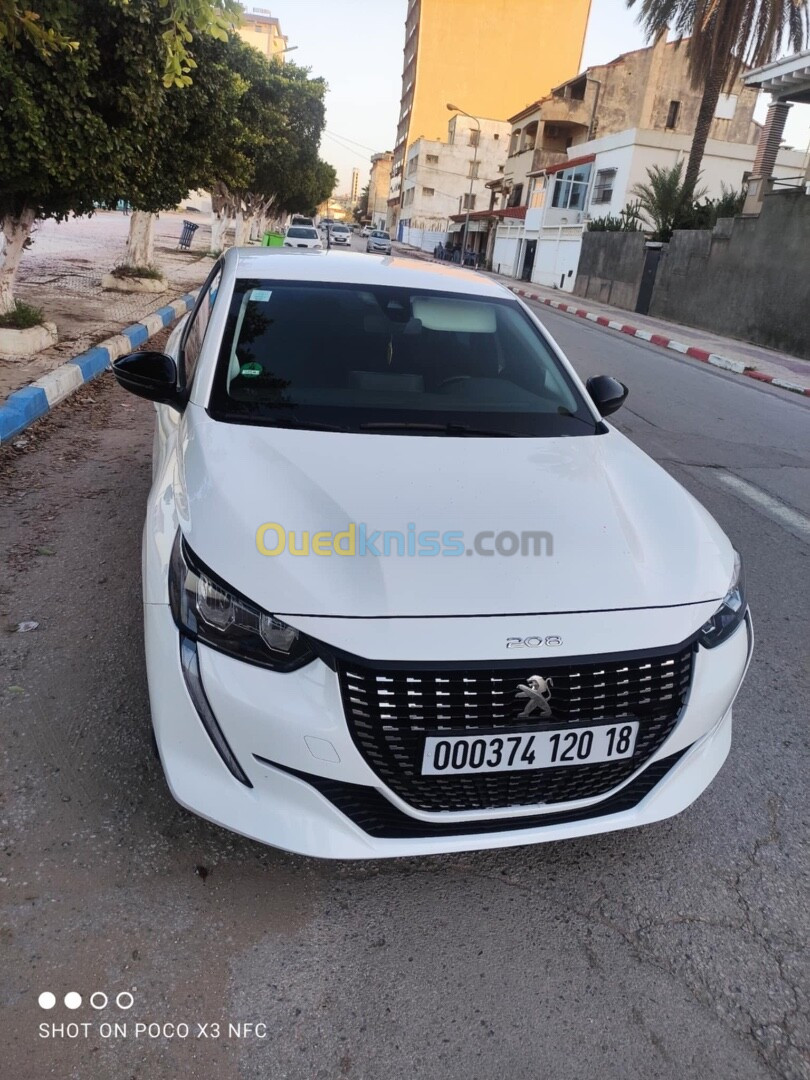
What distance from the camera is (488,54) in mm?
92375

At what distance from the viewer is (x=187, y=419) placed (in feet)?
8.96

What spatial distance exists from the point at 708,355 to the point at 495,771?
15.0 metres

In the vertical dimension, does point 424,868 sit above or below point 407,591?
below

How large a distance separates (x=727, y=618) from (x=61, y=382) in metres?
6.07

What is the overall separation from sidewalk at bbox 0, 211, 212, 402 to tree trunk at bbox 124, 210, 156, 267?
0.69m

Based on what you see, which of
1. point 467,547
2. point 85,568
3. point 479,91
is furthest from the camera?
point 479,91

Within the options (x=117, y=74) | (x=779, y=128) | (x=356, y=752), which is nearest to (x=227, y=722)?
(x=356, y=752)

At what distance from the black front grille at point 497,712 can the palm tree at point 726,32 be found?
2503 centimetres

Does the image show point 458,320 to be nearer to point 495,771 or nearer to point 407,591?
point 407,591

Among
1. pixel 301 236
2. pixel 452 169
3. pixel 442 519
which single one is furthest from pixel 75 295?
pixel 452 169

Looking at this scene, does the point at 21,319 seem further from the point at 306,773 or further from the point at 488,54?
the point at 488,54

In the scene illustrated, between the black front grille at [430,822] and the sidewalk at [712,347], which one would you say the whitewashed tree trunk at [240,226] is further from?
the black front grille at [430,822]

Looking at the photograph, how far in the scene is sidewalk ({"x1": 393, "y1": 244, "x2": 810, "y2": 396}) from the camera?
13555mm

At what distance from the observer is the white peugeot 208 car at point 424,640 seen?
5.94 ft
